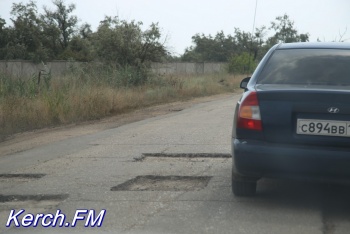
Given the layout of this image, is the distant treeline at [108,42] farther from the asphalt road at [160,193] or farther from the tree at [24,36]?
the asphalt road at [160,193]

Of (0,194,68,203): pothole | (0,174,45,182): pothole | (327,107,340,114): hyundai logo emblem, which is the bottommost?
(0,174,45,182): pothole

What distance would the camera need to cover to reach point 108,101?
16.3m

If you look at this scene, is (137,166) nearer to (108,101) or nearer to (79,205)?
(79,205)

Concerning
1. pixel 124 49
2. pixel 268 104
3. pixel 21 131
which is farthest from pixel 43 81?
pixel 268 104

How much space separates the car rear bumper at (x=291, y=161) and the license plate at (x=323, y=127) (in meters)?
0.13

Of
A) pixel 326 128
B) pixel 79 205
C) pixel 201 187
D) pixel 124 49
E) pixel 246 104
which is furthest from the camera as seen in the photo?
pixel 124 49

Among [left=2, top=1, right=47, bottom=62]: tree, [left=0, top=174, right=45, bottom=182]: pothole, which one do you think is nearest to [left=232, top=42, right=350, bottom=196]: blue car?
[left=0, top=174, right=45, bottom=182]: pothole

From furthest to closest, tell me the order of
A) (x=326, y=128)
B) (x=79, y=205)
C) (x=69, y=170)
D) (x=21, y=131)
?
(x=21, y=131) → (x=69, y=170) → (x=79, y=205) → (x=326, y=128)

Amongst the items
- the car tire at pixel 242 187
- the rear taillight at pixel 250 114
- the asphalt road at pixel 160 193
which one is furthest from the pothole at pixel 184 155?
the rear taillight at pixel 250 114

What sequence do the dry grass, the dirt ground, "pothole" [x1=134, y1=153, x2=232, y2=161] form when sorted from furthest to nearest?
the dry grass → the dirt ground → "pothole" [x1=134, y1=153, x2=232, y2=161]

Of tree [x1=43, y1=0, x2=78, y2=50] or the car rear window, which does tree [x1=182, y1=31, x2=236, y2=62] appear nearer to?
tree [x1=43, y1=0, x2=78, y2=50]

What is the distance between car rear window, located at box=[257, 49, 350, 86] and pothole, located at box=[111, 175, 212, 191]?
4.92 ft

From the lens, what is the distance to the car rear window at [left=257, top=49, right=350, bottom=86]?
5301 mm

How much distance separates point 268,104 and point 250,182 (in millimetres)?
918
